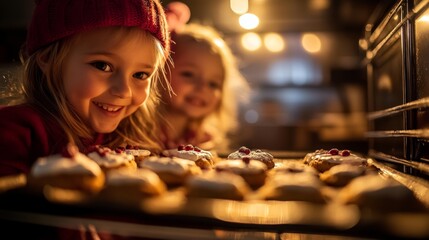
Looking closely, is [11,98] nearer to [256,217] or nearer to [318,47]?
[256,217]

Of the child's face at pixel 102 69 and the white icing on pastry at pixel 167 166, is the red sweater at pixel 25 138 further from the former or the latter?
the white icing on pastry at pixel 167 166

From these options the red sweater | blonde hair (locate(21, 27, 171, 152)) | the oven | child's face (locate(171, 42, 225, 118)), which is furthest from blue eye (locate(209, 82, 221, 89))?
the oven

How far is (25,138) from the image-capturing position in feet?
3.87

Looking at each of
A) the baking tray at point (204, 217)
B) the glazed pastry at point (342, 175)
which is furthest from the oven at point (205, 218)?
the glazed pastry at point (342, 175)

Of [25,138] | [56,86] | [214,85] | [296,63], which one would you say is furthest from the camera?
[296,63]

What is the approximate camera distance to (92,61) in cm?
133

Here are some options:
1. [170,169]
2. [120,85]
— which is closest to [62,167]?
[170,169]

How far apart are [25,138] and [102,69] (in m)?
0.34

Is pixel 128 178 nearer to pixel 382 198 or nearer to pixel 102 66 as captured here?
pixel 382 198

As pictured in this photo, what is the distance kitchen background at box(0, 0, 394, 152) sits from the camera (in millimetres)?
4137

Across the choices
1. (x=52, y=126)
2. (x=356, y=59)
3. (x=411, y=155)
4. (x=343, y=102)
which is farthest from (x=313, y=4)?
(x=52, y=126)

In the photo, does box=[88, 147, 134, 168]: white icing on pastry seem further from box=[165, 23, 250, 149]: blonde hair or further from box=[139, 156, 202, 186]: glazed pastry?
box=[165, 23, 250, 149]: blonde hair

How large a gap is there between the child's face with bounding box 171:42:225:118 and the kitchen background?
1433 mm

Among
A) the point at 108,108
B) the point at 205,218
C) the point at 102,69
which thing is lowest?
the point at 205,218
